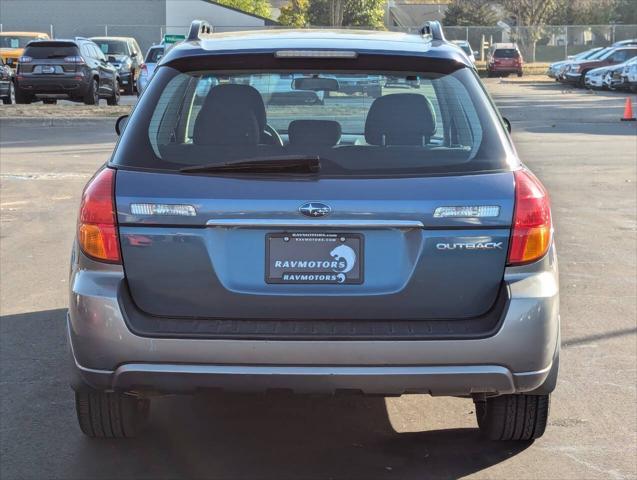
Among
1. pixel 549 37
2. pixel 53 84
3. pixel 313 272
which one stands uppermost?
pixel 549 37

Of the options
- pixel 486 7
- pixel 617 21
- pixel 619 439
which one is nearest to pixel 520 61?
pixel 486 7

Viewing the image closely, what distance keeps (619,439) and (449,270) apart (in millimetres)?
1582

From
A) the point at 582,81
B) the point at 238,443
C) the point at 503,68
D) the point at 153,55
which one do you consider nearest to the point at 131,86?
the point at 153,55

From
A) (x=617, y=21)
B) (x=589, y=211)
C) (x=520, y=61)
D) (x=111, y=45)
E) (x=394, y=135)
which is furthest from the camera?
(x=617, y=21)

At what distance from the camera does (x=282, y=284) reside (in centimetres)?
402

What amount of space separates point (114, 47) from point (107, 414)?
34.4 meters

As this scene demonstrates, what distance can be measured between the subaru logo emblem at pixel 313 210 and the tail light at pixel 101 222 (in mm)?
744

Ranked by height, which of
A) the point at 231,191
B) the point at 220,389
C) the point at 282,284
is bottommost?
the point at 220,389

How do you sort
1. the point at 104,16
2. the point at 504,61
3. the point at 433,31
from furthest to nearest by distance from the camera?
the point at 104,16, the point at 504,61, the point at 433,31

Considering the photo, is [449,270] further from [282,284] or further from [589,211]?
[589,211]

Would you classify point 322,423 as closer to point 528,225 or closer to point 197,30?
point 528,225

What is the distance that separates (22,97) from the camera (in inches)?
1080

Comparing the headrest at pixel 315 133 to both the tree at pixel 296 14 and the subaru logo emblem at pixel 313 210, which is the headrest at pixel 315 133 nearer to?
the subaru logo emblem at pixel 313 210

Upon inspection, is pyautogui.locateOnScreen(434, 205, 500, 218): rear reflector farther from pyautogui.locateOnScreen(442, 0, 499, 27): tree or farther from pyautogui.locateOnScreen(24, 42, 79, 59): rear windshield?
pyautogui.locateOnScreen(442, 0, 499, 27): tree
